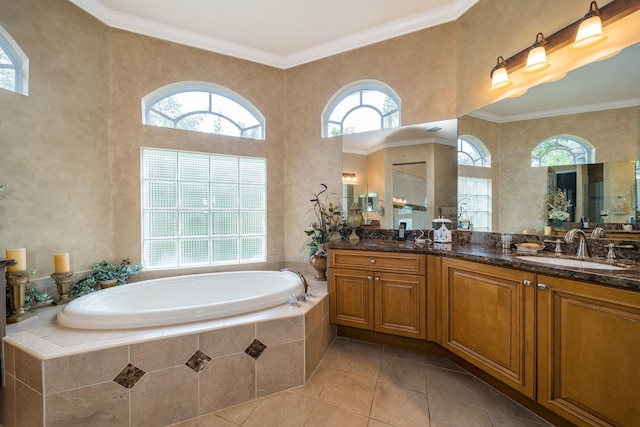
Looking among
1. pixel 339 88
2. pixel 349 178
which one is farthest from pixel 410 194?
pixel 339 88

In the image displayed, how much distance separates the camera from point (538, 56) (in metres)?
1.68

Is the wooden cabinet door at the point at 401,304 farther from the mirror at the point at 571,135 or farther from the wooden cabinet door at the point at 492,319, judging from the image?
the mirror at the point at 571,135

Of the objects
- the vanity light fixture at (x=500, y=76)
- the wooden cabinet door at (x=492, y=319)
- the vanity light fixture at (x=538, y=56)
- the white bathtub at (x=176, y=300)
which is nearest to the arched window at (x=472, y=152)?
the vanity light fixture at (x=500, y=76)

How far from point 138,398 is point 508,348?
2.02 metres

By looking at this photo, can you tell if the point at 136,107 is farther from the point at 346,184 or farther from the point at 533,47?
the point at 533,47

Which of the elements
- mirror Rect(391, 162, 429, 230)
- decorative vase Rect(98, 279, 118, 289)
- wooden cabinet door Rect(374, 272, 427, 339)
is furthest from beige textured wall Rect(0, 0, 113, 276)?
mirror Rect(391, 162, 429, 230)

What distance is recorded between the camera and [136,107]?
7.99 ft

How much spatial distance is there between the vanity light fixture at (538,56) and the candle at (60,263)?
3.62 metres

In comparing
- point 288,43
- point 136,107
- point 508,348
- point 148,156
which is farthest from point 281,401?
point 288,43

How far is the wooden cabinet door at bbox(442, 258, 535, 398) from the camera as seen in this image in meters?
1.35

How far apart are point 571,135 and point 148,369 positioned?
2886 mm

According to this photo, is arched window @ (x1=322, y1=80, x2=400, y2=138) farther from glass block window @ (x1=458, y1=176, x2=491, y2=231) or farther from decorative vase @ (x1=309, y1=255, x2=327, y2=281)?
decorative vase @ (x1=309, y1=255, x2=327, y2=281)

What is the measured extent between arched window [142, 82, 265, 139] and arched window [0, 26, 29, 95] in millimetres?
757

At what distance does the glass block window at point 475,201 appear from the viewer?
212cm
